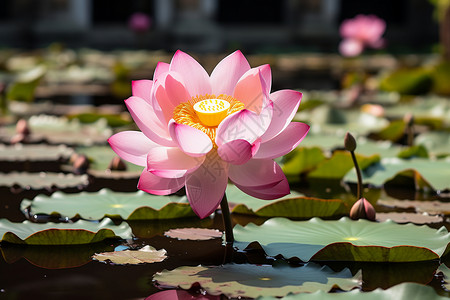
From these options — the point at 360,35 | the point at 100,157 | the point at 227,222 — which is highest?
the point at 360,35

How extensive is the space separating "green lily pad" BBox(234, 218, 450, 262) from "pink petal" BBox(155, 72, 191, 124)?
7.7 inches

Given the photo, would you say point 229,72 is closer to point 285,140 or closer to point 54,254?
point 285,140

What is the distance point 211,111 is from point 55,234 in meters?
0.27

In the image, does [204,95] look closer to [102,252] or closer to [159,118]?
[159,118]

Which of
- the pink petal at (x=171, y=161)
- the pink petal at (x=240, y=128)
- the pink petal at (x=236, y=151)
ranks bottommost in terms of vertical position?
the pink petal at (x=171, y=161)

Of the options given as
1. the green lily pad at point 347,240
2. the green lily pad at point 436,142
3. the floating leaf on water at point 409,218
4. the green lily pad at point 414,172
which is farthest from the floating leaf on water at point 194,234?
the green lily pad at point 436,142

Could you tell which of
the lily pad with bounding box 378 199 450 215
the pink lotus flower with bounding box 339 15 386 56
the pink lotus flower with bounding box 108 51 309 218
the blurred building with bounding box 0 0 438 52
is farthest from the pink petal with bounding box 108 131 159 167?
the blurred building with bounding box 0 0 438 52

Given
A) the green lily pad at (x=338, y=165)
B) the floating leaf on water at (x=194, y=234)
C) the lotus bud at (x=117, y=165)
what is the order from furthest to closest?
1. the lotus bud at (x=117, y=165)
2. the green lily pad at (x=338, y=165)
3. the floating leaf on water at (x=194, y=234)

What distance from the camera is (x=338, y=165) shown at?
4.81ft

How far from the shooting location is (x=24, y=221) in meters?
1.01

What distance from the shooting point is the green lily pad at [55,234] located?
90 centimetres

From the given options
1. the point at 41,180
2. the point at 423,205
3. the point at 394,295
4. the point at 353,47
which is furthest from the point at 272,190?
the point at 353,47

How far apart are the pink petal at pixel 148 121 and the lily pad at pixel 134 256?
148 millimetres

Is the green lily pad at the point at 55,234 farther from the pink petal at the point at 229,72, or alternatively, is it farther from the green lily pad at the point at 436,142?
the green lily pad at the point at 436,142
